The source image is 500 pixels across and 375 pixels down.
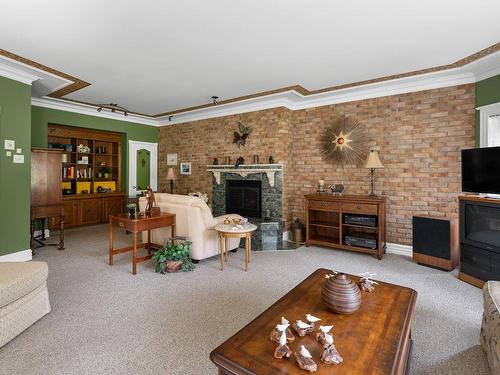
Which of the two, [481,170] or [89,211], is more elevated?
[481,170]

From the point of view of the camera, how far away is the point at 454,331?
7.16ft

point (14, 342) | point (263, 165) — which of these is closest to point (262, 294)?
point (14, 342)

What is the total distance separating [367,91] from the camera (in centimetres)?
455

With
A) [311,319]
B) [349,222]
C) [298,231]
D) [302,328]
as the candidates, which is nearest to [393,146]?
[349,222]

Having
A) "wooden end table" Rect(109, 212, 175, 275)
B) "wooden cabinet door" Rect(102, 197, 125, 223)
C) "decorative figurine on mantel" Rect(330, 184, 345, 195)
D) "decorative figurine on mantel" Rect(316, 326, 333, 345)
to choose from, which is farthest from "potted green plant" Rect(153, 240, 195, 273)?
"wooden cabinet door" Rect(102, 197, 125, 223)

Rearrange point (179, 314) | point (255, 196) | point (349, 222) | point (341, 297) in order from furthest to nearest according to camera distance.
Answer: point (255, 196)
point (349, 222)
point (179, 314)
point (341, 297)

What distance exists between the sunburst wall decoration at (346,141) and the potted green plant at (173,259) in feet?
10.2

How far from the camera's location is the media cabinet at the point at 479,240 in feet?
9.68

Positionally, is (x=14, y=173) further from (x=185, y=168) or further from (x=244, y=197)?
(x=244, y=197)

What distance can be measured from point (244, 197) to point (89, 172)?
402 centimetres

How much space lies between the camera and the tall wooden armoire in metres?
4.34

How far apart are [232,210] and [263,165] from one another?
4.32ft

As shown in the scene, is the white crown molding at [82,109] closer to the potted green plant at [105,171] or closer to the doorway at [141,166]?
the doorway at [141,166]

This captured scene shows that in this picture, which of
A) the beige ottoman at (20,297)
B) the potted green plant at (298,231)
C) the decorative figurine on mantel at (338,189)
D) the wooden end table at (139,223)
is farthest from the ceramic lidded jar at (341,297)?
the potted green plant at (298,231)
